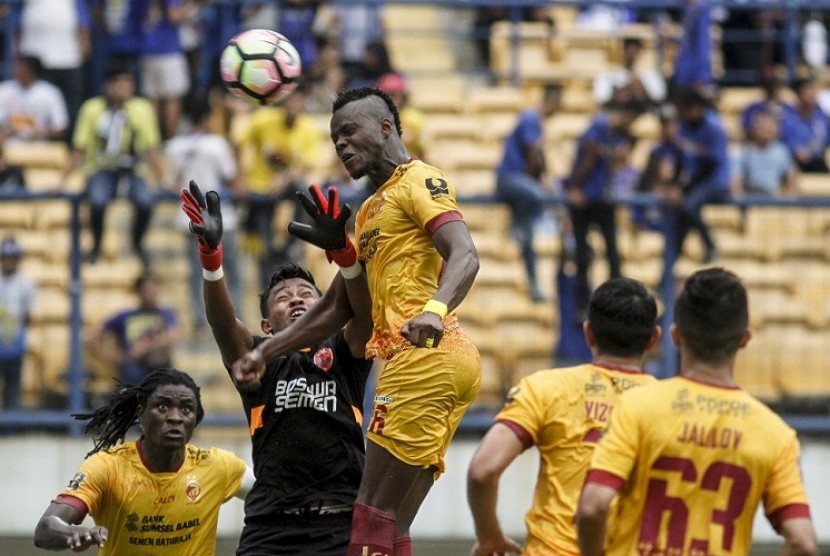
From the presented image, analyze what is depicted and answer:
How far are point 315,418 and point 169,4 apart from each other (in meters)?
8.05

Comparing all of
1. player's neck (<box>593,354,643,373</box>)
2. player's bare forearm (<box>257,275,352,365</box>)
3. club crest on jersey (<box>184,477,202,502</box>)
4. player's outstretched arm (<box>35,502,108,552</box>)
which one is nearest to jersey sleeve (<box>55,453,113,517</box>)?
player's outstretched arm (<box>35,502,108,552</box>)

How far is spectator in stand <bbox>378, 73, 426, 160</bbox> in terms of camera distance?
13.0 m

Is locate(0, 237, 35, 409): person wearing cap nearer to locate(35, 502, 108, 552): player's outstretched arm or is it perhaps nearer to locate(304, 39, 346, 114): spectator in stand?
locate(304, 39, 346, 114): spectator in stand

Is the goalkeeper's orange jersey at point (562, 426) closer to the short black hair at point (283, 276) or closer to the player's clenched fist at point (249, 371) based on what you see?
the player's clenched fist at point (249, 371)

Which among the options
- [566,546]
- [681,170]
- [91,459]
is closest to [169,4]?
[681,170]

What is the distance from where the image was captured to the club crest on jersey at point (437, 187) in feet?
22.6

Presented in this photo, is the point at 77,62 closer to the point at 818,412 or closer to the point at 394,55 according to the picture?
the point at 394,55

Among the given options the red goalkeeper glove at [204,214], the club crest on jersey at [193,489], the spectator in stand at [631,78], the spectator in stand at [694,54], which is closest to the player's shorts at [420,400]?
the red goalkeeper glove at [204,214]

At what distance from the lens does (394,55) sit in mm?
17375

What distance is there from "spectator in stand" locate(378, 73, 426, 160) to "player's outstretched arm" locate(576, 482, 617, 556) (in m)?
7.61

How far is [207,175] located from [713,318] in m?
8.06

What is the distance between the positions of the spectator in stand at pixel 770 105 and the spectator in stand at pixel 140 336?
5.46m

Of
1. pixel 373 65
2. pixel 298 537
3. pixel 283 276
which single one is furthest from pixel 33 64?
pixel 298 537

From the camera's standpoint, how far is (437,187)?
694cm
